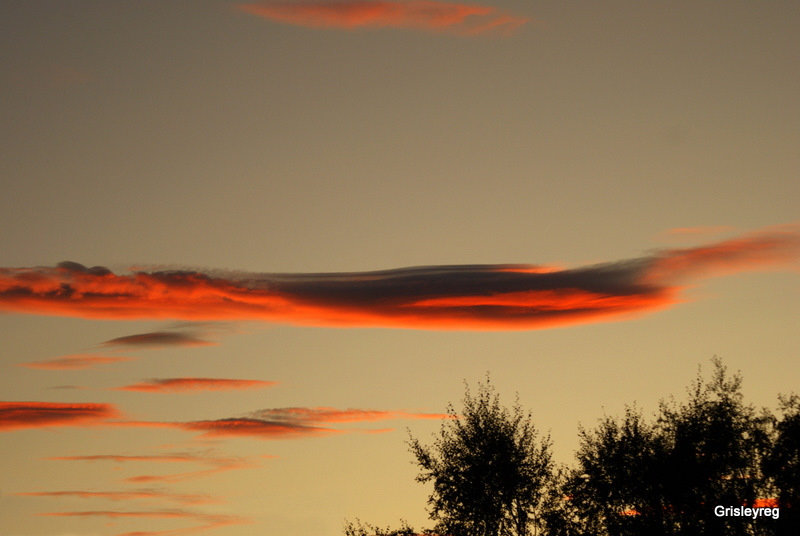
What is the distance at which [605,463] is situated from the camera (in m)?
78.8

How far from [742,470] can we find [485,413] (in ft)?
53.8

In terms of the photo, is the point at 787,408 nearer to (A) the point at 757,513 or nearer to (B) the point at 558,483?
(A) the point at 757,513

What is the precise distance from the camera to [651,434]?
77750 millimetres

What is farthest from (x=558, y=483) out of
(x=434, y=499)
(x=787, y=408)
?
(x=787, y=408)

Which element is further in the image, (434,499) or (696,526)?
(434,499)

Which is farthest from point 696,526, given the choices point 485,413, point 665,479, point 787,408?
point 485,413

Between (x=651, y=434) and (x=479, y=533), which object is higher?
(x=651, y=434)

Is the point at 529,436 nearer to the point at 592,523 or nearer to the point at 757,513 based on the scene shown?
the point at 592,523

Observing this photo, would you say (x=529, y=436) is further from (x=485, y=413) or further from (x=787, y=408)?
(x=787, y=408)

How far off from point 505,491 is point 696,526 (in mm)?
11549

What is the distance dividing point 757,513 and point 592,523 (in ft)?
34.2

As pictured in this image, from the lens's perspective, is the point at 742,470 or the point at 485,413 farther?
the point at 485,413

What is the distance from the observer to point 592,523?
77375 mm

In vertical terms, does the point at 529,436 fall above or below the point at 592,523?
above
